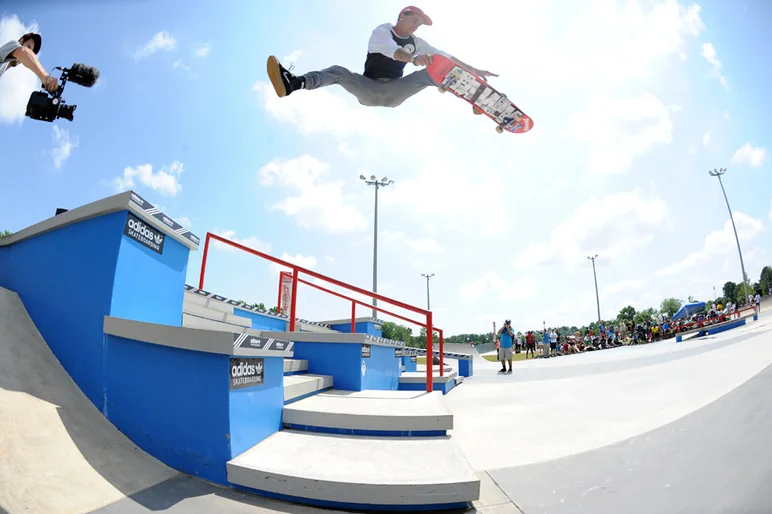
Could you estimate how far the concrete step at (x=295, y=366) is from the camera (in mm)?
3984

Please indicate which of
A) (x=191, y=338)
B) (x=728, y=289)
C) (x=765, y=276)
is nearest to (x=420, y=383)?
(x=191, y=338)

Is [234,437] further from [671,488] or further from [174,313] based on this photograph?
[671,488]

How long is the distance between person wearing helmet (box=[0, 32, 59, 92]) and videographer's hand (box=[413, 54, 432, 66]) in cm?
376

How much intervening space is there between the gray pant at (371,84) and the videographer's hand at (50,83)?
2531 mm

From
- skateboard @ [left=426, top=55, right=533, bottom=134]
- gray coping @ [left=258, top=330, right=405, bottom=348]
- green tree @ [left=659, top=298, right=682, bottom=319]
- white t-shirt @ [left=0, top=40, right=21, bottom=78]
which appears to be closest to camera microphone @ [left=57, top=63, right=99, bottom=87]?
white t-shirt @ [left=0, top=40, right=21, bottom=78]

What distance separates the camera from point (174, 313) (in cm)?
359

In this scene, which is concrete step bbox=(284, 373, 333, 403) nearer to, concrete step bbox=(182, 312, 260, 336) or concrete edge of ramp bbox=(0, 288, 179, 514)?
concrete step bbox=(182, 312, 260, 336)

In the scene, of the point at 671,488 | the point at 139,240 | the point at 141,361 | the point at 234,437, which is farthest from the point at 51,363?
the point at 671,488

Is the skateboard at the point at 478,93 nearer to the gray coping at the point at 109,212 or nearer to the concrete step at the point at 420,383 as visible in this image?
the gray coping at the point at 109,212

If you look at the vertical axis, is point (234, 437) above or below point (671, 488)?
above

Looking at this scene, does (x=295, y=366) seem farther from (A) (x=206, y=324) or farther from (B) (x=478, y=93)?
(B) (x=478, y=93)

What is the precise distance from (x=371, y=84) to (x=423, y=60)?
0.67m

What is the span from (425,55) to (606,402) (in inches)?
185

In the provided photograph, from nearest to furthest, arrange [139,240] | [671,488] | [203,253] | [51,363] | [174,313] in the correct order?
[671,488] → [51,363] → [139,240] → [174,313] → [203,253]
